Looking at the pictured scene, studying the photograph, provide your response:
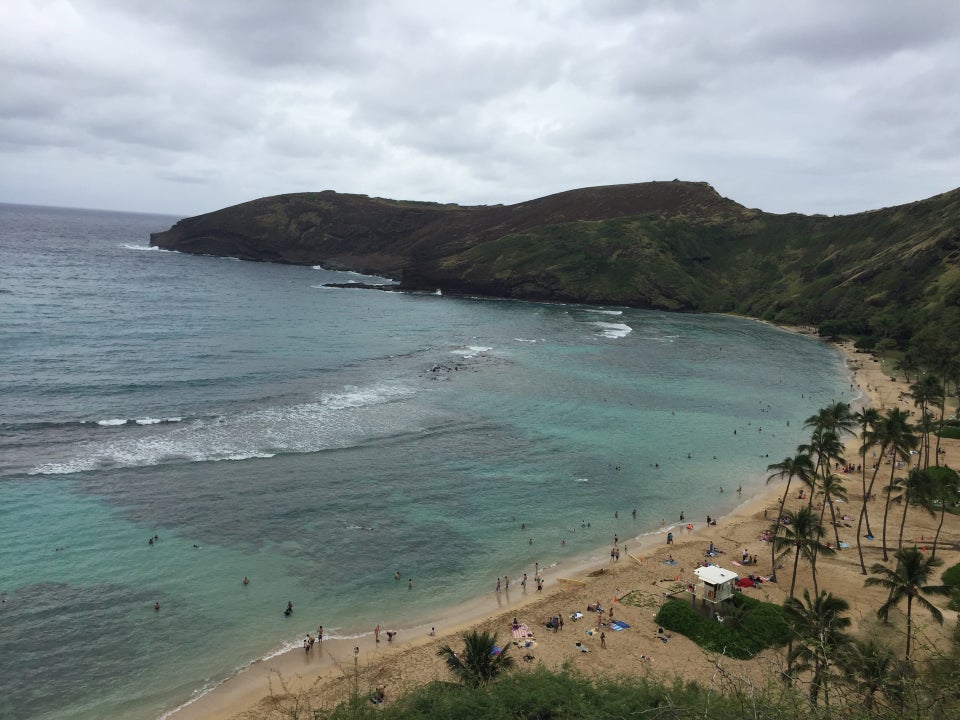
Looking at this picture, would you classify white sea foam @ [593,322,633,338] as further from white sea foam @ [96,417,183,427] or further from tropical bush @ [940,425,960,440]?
white sea foam @ [96,417,183,427]

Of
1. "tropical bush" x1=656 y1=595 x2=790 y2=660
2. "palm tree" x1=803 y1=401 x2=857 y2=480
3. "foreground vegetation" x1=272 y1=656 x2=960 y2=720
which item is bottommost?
"tropical bush" x1=656 y1=595 x2=790 y2=660

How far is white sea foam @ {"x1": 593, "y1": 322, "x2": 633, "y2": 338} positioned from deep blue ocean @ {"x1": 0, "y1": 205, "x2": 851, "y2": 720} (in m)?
14.7

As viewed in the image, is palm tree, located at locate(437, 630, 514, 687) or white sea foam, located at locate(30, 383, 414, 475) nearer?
palm tree, located at locate(437, 630, 514, 687)

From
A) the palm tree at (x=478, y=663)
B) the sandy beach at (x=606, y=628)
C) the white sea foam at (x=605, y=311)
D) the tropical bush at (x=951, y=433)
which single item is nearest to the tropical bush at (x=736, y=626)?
the sandy beach at (x=606, y=628)

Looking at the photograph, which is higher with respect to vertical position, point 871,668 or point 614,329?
point 614,329

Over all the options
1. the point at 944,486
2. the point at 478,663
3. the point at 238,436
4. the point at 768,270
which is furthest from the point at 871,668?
the point at 768,270

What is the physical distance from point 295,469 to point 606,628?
97.3 feet

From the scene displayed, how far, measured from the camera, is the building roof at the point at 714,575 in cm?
3462

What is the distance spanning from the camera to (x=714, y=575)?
35156mm

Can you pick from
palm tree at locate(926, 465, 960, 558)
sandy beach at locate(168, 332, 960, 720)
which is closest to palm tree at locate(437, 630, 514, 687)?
sandy beach at locate(168, 332, 960, 720)

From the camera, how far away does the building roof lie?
34.6 metres

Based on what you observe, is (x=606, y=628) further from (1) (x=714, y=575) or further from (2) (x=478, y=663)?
(2) (x=478, y=663)

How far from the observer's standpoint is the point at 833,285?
150 meters

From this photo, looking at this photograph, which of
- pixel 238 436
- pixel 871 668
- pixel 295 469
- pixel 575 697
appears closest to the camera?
pixel 871 668
